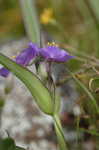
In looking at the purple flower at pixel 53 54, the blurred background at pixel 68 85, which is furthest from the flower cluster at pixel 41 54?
the blurred background at pixel 68 85

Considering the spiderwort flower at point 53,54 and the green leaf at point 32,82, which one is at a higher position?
the spiderwort flower at point 53,54

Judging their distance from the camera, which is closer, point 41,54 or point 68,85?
point 41,54

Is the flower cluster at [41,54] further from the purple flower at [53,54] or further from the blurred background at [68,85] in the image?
the blurred background at [68,85]

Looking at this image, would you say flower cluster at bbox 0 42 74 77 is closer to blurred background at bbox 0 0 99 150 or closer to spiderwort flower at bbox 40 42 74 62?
spiderwort flower at bbox 40 42 74 62

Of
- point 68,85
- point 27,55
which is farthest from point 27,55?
point 68,85

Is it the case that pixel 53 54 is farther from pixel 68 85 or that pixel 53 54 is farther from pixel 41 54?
pixel 68 85

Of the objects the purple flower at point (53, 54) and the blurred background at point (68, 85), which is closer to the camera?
the purple flower at point (53, 54)

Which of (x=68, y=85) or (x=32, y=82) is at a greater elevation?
(x=32, y=82)

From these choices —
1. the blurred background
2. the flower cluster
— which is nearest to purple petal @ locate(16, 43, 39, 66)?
the flower cluster
